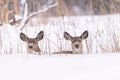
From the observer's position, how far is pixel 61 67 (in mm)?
4355

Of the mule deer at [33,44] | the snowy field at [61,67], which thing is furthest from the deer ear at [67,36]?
the snowy field at [61,67]

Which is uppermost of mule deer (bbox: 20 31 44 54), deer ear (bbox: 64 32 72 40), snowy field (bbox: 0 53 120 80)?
deer ear (bbox: 64 32 72 40)

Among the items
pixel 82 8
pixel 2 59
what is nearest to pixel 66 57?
pixel 2 59

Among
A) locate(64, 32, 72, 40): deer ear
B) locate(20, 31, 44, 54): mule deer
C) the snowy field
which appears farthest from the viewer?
locate(64, 32, 72, 40): deer ear

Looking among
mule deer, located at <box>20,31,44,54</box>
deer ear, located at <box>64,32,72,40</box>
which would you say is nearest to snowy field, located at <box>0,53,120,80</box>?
mule deer, located at <box>20,31,44,54</box>

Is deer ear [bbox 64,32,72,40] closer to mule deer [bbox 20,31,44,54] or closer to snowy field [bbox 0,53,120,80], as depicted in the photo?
mule deer [bbox 20,31,44,54]

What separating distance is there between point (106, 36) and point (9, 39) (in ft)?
6.91

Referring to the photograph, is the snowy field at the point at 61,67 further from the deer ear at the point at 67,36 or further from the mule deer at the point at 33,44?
the deer ear at the point at 67,36

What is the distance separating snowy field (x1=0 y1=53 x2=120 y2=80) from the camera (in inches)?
155

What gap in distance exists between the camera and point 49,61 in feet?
15.4

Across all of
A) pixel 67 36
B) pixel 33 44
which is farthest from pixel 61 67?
pixel 67 36

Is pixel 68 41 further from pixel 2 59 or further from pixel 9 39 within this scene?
pixel 2 59

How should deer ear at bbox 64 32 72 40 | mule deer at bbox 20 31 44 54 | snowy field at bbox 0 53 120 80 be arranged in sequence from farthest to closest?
1. deer ear at bbox 64 32 72 40
2. mule deer at bbox 20 31 44 54
3. snowy field at bbox 0 53 120 80

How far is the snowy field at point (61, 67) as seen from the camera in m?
3.95
